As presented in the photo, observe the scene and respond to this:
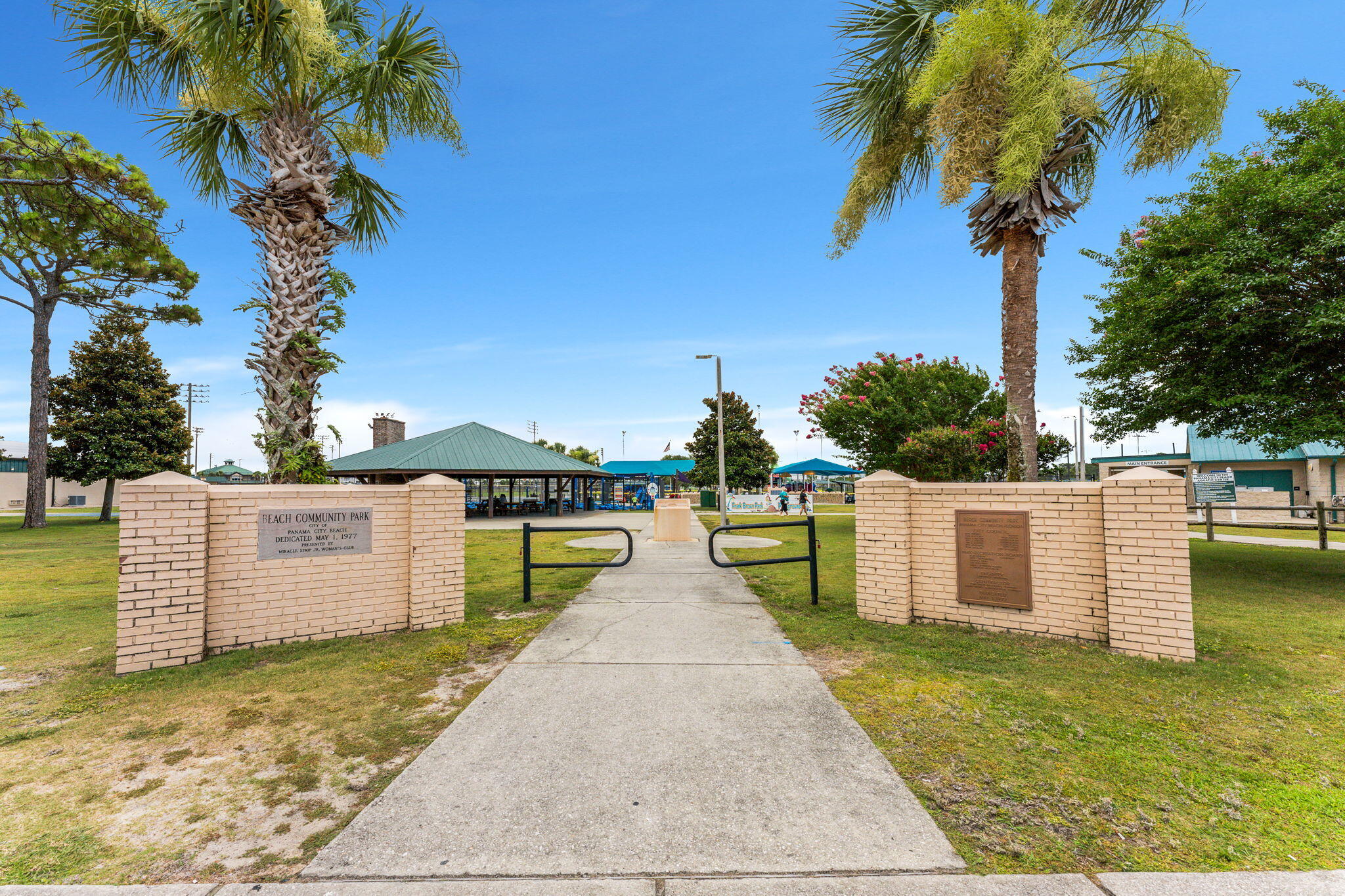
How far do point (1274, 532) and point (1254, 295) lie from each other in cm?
1646

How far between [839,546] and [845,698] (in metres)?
10.5

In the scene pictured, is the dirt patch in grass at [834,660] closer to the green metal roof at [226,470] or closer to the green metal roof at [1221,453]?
the green metal roof at [1221,453]

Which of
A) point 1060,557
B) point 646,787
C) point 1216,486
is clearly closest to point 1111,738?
point 1060,557

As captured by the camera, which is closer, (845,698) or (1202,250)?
(845,698)

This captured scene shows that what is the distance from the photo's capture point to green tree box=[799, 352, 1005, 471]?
17.0m

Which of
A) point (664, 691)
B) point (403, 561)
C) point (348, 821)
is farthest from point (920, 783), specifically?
point (403, 561)

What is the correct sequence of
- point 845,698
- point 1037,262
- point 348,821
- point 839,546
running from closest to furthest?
point 348,821 < point 845,698 < point 1037,262 < point 839,546

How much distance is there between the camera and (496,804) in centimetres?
271

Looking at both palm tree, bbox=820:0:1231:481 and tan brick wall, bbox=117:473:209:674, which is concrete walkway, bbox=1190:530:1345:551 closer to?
palm tree, bbox=820:0:1231:481

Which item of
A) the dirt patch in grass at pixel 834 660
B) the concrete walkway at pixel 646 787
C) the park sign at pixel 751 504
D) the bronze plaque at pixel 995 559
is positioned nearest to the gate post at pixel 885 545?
the bronze plaque at pixel 995 559

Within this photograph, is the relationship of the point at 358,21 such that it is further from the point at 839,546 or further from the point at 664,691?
the point at 839,546

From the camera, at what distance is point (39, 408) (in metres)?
22.4

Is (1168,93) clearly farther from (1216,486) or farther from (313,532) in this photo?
(1216,486)

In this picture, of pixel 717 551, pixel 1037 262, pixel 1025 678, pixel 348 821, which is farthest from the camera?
pixel 717 551
